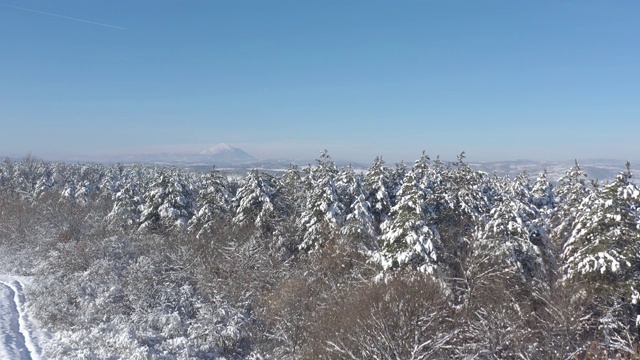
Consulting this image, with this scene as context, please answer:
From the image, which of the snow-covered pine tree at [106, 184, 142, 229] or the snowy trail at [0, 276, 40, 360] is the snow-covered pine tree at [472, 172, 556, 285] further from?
the snow-covered pine tree at [106, 184, 142, 229]

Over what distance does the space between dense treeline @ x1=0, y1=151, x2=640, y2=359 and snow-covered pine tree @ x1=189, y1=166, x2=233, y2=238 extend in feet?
0.40

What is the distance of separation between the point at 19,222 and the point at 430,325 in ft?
146

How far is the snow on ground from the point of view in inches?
693

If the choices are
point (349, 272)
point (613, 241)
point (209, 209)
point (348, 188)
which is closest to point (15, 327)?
point (209, 209)

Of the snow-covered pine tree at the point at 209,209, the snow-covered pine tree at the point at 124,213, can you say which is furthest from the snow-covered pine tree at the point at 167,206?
the snow-covered pine tree at the point at 124,213

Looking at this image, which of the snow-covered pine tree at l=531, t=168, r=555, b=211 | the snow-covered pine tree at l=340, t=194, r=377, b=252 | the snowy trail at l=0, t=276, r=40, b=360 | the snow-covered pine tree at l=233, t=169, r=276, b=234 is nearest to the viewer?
the snowy trail at l=0, t=276, r=40, b=360

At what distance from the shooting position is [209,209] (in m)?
33.9

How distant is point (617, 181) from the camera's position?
1934 centimetres

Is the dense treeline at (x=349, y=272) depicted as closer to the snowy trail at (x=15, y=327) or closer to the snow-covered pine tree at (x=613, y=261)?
the snow-covered pine tree at (x=613, y=261)

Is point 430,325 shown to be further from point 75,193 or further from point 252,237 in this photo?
point 75,193

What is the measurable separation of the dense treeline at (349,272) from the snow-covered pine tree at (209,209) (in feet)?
0.40

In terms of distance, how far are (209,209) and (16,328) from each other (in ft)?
50.9

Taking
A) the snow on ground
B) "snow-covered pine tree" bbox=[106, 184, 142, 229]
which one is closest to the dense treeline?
"snow-covered pine tree" bbox=[106, 184, 142, 229]

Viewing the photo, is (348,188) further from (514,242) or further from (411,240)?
(514,242)
